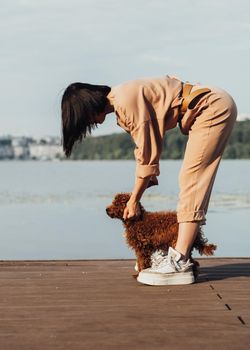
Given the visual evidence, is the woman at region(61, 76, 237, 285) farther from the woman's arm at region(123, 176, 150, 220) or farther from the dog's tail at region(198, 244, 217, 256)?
the dog's tail at region(198, 244, 217, 256)

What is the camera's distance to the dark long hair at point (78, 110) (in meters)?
4.23

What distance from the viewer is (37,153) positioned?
58.5 meters

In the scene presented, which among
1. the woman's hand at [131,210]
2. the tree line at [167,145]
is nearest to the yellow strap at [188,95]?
the woman's hand at [131,210]

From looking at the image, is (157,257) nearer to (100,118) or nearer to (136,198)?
(136,198)

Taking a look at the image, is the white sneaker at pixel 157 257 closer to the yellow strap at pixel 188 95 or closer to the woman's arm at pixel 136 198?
the woman's arm at pixel 136 198

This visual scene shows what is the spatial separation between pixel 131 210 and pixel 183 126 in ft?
1.96

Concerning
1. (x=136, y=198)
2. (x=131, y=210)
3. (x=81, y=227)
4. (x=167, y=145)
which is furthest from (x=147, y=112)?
(x=167, y=145)

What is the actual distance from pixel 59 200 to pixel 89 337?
14888mm

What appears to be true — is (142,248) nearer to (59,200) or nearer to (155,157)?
(155,157)

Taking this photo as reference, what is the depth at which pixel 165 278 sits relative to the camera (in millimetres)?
4293

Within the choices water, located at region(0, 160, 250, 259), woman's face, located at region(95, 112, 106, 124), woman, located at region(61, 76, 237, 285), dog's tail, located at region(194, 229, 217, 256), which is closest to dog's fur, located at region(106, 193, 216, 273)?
dog's tail, located at region(194, 229, 217, 256)

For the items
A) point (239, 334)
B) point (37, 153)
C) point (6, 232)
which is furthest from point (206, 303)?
point (37, 153)

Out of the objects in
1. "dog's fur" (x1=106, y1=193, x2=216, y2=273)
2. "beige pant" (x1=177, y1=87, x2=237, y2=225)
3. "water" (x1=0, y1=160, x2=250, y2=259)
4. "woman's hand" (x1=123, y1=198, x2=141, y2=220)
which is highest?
"beige pant" (x1=177, y1=87, x2=237, y2=225)

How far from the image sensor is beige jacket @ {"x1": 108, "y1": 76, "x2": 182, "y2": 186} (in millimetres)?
4199
